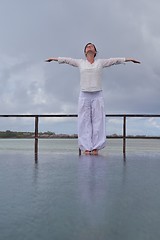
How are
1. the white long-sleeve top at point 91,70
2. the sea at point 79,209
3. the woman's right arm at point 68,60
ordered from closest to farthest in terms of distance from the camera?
the sea at point 79,209, the white long-sleeve top at point 91,70, the woman's right arm at point 68,60

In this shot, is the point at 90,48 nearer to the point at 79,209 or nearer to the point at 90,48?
the point at 90,48

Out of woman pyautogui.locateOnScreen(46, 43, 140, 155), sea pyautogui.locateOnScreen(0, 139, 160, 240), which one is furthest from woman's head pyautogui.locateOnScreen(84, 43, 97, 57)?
sea pyautogui.locateOnScreen(0, 139, 160, 240)

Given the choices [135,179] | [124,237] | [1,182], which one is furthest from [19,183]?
[124,237]

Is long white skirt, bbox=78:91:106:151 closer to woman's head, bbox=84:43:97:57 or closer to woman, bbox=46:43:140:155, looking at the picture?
woman, bbox=46:43:140:155

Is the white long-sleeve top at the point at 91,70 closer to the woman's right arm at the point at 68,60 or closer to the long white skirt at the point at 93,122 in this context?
the woman's right arm at the point at 68,60

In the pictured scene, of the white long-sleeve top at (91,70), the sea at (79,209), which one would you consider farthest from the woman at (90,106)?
the sea at (79,209)

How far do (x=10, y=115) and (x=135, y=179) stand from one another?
4.29 metres

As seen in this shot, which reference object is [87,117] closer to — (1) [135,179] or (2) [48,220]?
(1) [135,179]

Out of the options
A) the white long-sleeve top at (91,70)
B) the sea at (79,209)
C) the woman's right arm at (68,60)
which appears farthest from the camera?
the woman's right arm at (68,60)

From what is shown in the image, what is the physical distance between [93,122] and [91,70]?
783 millimetres

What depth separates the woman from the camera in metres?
5.14

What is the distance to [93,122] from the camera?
5.22 m

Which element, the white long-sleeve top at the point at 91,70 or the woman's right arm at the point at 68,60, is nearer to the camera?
the white long-sleeve top at the point at 91,70

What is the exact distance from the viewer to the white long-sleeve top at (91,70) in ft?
16.7
